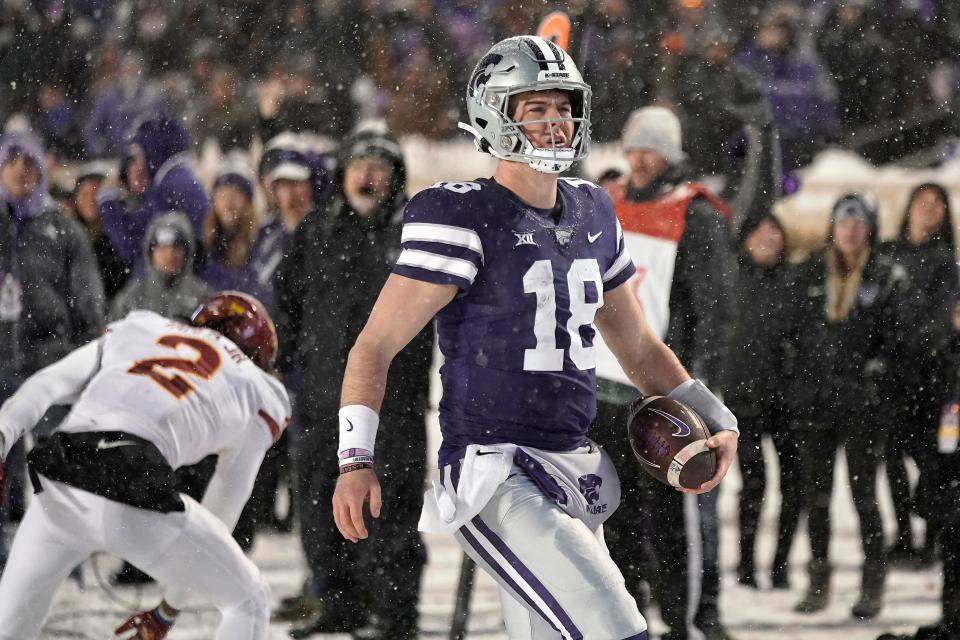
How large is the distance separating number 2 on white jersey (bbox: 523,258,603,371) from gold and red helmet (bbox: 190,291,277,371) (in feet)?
4.46

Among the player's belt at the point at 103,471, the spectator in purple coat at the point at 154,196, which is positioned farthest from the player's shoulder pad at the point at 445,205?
the spectator in purple coat at the point at 154,196

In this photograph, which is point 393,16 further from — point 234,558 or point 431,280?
point 431,280

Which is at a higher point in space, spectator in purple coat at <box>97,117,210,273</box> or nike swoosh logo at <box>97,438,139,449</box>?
spectator in purple coat at <box>97,117,210,273</box>

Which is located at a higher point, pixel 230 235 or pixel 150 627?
pixel 230 235

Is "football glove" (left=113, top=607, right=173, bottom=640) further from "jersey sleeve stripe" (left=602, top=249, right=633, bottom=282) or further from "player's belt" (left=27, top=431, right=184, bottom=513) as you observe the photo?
"jersey sleeve stripe" (left=602, top=249, right=633, bottom=282)

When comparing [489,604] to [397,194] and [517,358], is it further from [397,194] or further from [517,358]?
[517,358]

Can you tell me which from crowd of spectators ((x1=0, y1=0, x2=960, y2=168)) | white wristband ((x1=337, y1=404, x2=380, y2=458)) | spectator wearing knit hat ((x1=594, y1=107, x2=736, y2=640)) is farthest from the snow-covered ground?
white wristband ((x1=337, y1=404, x2=380, y2=458))

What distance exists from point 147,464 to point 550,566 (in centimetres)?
122

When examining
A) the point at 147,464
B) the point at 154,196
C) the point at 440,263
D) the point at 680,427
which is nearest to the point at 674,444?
the point at 680,427

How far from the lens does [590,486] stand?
8.06 ft

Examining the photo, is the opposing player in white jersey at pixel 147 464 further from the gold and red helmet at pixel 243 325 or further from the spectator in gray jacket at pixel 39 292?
the spectator in gray jacket at pixel 39 292

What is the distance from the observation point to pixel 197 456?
3.42m

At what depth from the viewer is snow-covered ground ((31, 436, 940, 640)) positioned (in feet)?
13.0

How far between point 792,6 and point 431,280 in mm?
3038
